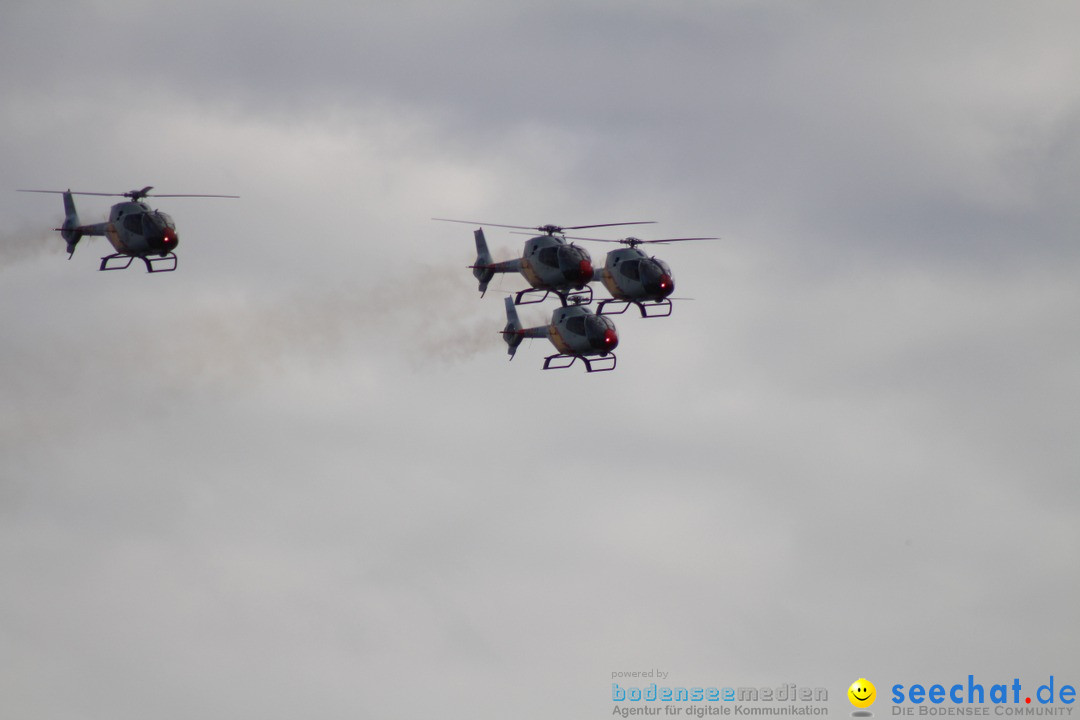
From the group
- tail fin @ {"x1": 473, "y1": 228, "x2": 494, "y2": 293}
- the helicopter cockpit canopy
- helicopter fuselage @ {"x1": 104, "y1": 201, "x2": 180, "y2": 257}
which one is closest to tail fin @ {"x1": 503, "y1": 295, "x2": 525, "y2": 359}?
tail fin @ {"x1": 473, "y1": 228, "x2": 494, "y2": 293}

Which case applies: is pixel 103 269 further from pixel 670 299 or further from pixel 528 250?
pixel 670 299

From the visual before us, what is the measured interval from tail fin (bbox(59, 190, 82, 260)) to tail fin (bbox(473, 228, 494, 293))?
2177 centimetres

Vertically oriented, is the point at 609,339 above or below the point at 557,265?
below

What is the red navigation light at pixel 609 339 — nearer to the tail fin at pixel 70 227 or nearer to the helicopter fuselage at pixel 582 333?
the helicopter fuselage at pixel 582 333

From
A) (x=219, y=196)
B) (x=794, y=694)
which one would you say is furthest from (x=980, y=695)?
(x=219, y=196)

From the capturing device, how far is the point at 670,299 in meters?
104

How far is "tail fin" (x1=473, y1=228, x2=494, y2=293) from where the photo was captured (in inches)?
4392

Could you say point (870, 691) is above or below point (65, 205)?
below

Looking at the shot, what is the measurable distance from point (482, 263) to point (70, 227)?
22550 mm

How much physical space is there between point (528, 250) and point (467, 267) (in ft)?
22.8

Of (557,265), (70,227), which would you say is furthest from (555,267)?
(70,227)

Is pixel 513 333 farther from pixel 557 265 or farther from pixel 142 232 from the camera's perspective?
pixel 142 232

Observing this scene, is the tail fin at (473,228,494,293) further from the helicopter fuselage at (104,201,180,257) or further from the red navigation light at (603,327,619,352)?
the helicopter fuselage at (104,201,180,257)

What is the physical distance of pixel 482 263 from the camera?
112 meters
